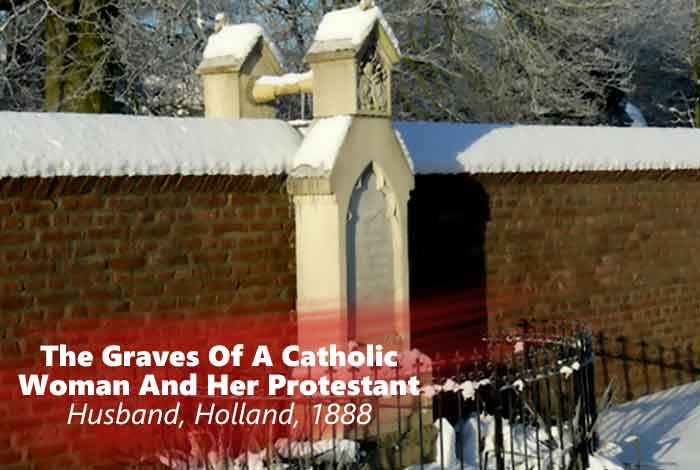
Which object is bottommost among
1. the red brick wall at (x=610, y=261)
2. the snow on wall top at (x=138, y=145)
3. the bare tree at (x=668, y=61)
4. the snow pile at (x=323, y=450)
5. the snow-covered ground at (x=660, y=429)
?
the snow-covered ground at (x=660, y=429)

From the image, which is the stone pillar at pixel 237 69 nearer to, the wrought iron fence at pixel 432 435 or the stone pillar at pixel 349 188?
the stone pillar at pixel 349 188

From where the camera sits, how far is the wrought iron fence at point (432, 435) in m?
7.42

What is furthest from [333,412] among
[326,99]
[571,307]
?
[571,307]

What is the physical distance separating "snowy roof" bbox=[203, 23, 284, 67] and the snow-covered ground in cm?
398

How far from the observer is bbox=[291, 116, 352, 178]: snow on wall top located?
7938 millimetres

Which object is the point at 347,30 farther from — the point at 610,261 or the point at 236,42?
the point at 610,261

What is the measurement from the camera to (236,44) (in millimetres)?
8992

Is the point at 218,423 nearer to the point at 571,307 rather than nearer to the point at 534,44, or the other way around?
the point at 571,307

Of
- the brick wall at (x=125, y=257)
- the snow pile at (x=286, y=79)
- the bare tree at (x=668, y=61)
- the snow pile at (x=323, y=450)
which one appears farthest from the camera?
the bare tree at (x=668, y=61)

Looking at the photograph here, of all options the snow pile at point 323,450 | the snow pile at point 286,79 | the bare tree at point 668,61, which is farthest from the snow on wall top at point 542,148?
the bare tree at point 668,61

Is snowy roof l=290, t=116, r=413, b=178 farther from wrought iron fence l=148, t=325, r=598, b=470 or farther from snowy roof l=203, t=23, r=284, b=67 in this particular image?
wrought iron fence l=148, t=325, r=598, b=470

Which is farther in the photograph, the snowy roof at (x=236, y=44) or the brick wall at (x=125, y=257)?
the snowy roof at (x=236, y=44)

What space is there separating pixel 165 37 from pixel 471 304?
6622mm

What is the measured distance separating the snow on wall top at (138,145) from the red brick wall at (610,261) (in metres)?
2.48
